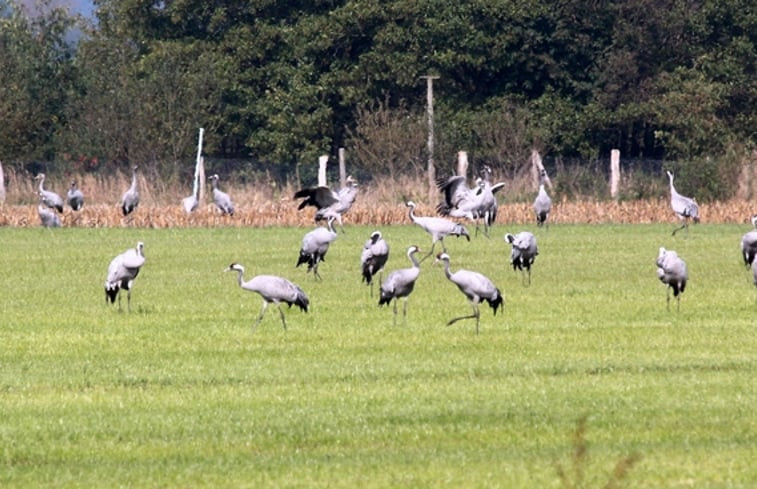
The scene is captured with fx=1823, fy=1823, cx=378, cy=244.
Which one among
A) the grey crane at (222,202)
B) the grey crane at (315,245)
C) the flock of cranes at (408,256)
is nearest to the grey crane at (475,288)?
the flock of cranes at (408,256)

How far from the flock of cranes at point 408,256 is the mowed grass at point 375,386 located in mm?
348

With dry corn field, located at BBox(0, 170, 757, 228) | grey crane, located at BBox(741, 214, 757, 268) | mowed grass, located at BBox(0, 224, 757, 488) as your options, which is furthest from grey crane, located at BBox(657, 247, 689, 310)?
dry corn field, located at BBox(0, 170, 757, 228)

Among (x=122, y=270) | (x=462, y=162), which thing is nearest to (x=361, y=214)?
(x=462, y=162)

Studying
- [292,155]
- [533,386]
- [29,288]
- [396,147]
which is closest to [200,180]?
[396,147]

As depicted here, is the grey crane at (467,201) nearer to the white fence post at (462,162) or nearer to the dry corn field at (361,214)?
the dry corn field at (361,214)

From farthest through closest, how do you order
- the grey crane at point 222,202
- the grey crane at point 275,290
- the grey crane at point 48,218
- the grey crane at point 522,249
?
the grey crane at point 222,202 → the grey crane at point 48,218 → the grey crane at point 522,249 → the grey crane at point 275,290

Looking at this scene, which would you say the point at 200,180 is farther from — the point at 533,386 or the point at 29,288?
the point at 533,386

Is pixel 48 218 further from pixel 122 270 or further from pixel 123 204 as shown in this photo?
pixel 122 270

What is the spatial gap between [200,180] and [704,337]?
36.0 metres

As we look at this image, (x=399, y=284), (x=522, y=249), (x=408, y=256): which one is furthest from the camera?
(x=522, y=249)

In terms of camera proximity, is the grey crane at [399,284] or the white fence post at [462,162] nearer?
the grey crane at [399,284]

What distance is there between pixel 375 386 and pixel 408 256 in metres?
6.91

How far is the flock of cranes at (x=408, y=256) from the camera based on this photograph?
17.2 m

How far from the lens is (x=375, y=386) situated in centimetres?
1322
